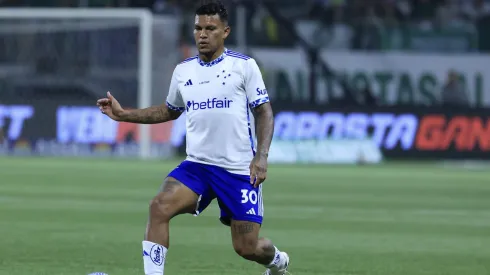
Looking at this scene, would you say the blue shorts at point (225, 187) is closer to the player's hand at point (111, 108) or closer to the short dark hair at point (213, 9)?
the player's hand at point (111, 108)

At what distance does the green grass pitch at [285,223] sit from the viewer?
1060cm

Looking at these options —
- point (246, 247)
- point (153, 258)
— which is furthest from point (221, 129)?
point (153, 258)

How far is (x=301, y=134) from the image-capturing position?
90.8 ft

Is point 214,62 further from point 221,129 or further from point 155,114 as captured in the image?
point 155,114

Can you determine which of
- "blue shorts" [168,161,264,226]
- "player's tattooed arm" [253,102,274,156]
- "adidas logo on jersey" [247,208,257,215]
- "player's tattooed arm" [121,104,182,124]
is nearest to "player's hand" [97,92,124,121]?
"player's tattooed arm" [121,104,182,124]

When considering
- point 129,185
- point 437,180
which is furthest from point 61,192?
point 437,180

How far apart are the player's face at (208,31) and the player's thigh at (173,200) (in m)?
0.95

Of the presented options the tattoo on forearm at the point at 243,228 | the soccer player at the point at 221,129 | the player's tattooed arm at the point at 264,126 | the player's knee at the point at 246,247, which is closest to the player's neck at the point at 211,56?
the soccer player at the point at 221,129

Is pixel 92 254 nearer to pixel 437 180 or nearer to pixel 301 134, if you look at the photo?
pixel 437 180

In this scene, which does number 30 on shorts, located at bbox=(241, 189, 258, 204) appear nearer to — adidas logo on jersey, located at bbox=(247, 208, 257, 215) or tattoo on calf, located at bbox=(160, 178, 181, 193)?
adidas logo on jersey, located at bbox=(247, 208, 257, 215)

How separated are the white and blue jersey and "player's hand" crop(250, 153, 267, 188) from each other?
27 centimetres

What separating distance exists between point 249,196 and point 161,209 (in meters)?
0.71

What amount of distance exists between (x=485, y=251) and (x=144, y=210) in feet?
17.7

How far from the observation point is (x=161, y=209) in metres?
8.10
